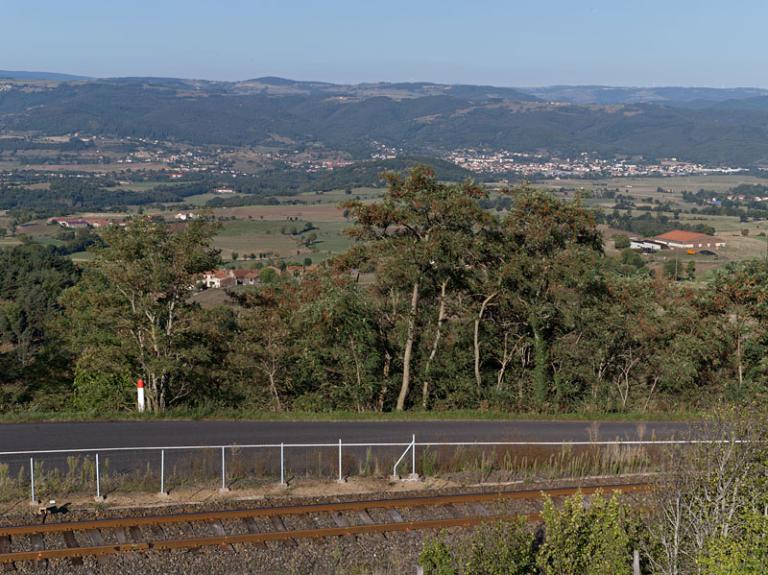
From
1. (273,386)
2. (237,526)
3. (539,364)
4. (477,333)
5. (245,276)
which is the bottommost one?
(245,276)

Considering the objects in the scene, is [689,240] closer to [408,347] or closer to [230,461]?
[408,347]

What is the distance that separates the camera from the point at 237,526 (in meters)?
10.4

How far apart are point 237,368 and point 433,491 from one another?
33.5ft

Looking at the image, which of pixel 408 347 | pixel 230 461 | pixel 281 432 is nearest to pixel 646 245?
pixel 408 347

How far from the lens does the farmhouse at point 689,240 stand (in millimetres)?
81938

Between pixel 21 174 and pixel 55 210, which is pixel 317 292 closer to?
pixel 55 210

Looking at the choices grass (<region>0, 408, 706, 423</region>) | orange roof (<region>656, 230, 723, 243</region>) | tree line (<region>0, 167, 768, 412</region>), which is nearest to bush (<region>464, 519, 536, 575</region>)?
grass (<region>0, 408, 706, 423</region>)

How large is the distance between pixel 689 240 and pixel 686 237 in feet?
6.41

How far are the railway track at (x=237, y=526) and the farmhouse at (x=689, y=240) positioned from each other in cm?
Result: 7520

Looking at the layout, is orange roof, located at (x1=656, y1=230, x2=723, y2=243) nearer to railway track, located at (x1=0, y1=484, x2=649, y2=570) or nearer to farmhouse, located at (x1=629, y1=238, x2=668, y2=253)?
farmhouse, located at (x1=629, y1=238, x2=668, y2=253)

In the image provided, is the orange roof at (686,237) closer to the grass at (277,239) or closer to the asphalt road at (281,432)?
the grass at (277,239)

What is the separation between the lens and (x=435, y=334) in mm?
20594

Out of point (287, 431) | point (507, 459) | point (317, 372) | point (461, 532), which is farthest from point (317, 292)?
point (461, 532)

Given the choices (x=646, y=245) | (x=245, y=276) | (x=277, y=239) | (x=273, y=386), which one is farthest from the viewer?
(x=277, y=239)
